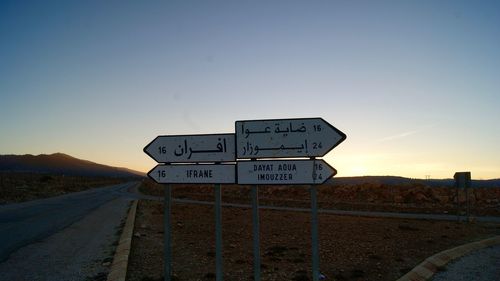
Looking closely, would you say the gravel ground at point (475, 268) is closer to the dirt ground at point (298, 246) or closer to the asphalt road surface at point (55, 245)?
the dirt ground at point (298, 246)

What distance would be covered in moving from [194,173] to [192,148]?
1.40ft

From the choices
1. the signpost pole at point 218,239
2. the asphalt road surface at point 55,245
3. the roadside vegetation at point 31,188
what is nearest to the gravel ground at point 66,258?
the asphalt road surface at point 55,245

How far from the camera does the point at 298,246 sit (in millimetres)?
12000

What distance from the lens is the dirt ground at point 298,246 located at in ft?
29.2

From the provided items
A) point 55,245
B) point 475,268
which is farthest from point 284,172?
point 55,245

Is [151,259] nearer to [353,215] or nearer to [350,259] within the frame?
[350,259]

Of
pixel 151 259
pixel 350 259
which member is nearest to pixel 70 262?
pixel 151 259

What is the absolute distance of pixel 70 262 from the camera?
916 centimetres

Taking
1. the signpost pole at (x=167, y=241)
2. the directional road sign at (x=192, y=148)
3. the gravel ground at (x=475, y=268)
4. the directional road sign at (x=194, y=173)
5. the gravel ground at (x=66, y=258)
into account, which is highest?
the directional road sign at (x=192, y=148)

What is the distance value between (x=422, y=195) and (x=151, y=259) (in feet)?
88.2

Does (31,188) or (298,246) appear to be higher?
(31,188)

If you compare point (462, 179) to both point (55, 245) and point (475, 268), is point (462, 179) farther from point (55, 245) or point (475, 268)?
point (55, 245)

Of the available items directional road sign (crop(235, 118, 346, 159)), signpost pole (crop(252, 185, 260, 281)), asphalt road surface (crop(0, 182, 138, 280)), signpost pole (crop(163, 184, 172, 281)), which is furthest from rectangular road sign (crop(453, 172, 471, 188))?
signpost pole (crop(163, 184, 172, 281))

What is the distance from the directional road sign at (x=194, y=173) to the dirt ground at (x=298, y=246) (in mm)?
2257
